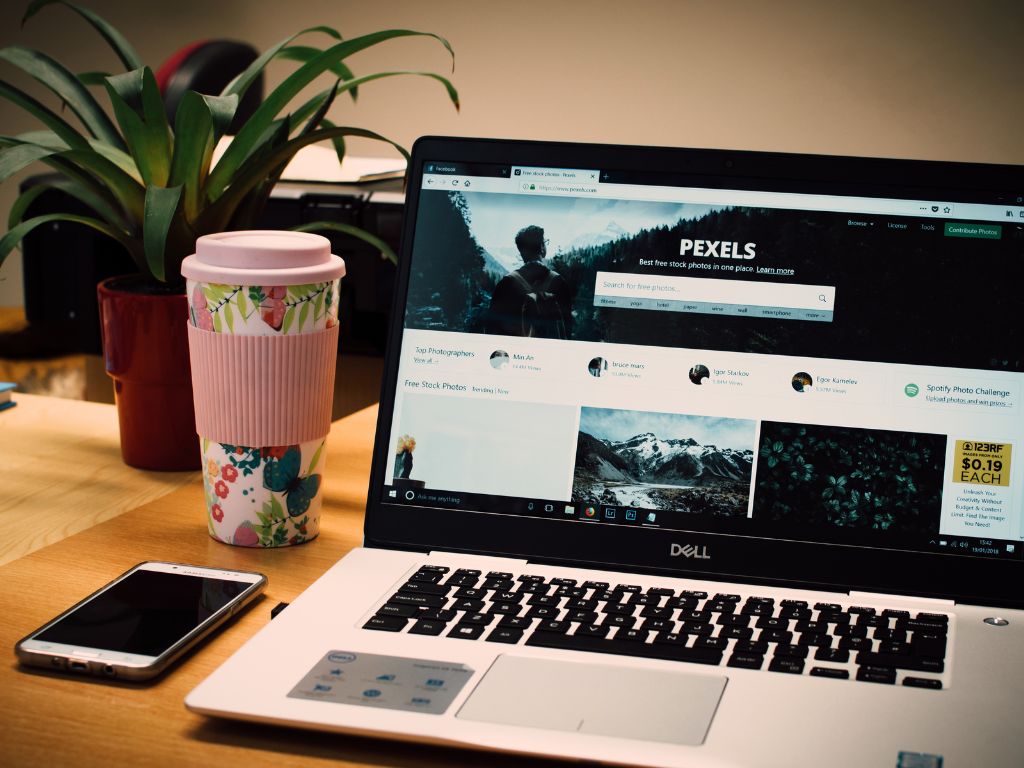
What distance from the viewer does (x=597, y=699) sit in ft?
1.87

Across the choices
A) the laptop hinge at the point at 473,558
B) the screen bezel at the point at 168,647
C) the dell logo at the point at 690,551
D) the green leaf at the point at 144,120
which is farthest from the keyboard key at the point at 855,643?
the green leaf at the point at 144,120

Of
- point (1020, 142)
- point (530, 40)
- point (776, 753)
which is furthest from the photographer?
point (530, 40)

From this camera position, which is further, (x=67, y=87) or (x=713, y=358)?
(x=67, y=87)

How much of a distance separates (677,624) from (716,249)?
0.86ft

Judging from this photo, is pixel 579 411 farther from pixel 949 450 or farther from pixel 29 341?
pixel 29 341

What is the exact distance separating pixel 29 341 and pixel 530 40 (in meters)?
1.51

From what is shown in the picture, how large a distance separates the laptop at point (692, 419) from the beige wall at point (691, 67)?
6.29 ft

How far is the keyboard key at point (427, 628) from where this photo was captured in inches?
25.2

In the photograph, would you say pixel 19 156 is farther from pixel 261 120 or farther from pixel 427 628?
pixel 427 628

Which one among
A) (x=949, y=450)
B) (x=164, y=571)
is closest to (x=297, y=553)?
(x=164, y=571)

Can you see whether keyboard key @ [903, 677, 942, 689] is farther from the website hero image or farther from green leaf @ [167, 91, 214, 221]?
green leaf @ [167, 91, 214, 221]

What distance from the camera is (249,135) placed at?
99 cm

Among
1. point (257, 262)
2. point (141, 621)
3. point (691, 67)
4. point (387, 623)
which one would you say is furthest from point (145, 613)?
point (691, 67)

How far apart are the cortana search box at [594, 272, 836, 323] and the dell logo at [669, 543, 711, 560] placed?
0.53 ft
